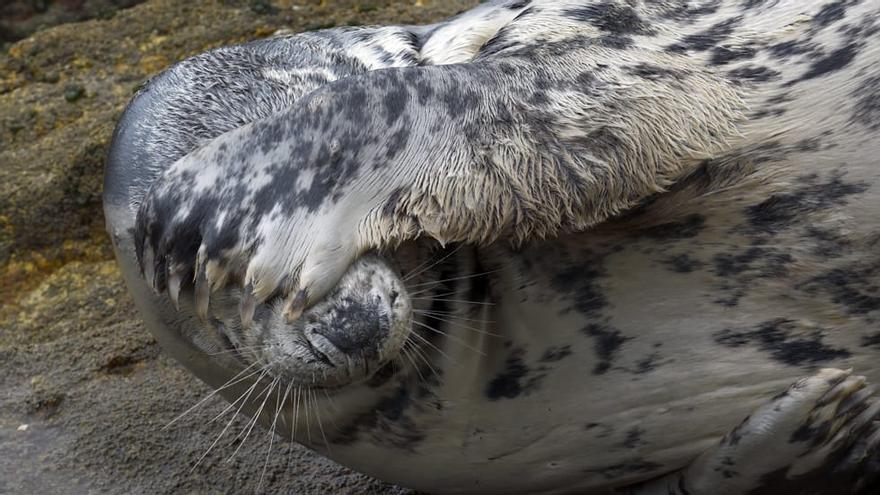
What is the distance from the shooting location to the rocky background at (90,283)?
110 inches

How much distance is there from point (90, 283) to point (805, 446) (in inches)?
88.2

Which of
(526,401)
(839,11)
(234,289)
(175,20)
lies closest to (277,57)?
(234,289)

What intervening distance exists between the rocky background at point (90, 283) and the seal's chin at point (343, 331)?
64 cm

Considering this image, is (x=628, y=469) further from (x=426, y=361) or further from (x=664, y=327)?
(x=426, y=361)

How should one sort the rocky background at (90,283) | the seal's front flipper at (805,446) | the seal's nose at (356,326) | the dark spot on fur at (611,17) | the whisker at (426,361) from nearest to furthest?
the seal's nose at (356,326) < the seal's front flipper at (805,446) < the whisker at (426,361) < the dark spot on fur at (611,17) < the rocky background at (90,283)

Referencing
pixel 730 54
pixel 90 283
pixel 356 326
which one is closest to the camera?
pixel 356 326

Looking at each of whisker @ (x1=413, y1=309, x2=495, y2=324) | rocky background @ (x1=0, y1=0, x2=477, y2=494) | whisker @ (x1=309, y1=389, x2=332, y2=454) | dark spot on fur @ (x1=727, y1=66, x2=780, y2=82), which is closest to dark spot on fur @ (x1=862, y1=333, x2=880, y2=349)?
dark spot on fur @ (x1=727, y1=66, x2=780, y2=82)

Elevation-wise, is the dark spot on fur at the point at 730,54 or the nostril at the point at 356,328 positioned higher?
the dark spot on fur at the point at 730,54

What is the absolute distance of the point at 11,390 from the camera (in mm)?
3146

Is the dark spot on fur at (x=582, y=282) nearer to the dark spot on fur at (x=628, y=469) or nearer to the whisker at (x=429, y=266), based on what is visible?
the whisker at (x=429, y=266)

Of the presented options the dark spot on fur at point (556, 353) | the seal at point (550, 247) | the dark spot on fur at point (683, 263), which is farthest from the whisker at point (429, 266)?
the dark spot on fur at point (683, 263)

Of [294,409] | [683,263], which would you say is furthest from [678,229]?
[294,409]

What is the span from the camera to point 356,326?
187cm

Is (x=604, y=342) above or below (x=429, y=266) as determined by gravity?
below
